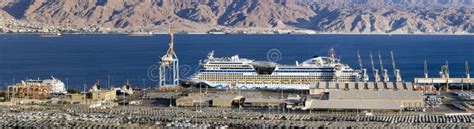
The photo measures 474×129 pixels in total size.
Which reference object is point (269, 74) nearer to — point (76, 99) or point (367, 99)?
point (76, 99)

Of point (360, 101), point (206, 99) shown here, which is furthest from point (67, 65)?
point (360, 101)

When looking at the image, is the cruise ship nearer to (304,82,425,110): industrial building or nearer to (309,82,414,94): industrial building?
(309,82,414,94): industrial building

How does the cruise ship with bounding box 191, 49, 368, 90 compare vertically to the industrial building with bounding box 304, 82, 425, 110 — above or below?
above

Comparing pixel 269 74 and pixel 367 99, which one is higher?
pixel 269 74

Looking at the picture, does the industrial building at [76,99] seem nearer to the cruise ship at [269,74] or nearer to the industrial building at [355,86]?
the industrial building at [355,86]

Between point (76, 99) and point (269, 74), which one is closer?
point (76, 99)

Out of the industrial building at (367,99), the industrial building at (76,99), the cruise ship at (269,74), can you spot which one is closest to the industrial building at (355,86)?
the industrial building at (367,99)

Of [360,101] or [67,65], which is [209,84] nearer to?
[360,101]

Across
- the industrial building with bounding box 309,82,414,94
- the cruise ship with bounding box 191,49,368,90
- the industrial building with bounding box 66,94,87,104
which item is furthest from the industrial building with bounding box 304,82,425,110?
the industrial building with bounding box 66,94,87,104

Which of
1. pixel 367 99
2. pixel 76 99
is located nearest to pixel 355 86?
pixel 367 99
